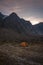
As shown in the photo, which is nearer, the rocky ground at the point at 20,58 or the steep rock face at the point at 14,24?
the rocky ground at the point at 20,58

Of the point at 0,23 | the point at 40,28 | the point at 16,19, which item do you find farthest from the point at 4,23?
the point at 40,28

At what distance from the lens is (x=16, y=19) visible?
11119 cm

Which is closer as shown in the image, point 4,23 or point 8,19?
point 4,23

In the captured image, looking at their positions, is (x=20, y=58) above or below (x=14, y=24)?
below

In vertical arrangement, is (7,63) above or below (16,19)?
below

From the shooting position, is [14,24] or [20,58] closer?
[20,58]

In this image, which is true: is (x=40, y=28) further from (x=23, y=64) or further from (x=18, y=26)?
(x=23, y=64)

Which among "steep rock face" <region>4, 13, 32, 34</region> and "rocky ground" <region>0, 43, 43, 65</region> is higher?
"steep rock face" <region>4, 13, 32, 34</region>

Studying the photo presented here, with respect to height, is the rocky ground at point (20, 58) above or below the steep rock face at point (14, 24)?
below

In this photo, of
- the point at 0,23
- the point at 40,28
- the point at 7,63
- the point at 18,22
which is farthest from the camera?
the point at 40,28

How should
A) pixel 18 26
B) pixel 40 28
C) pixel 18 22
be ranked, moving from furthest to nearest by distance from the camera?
pixel 40 28
pixel 18 22
pixel 18 26

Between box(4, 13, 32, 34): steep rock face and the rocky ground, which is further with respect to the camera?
box(4, 13, 32, 34): steep rock face

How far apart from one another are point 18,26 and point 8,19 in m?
10.2

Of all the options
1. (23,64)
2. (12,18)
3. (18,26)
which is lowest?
(23,64)
